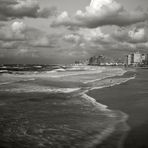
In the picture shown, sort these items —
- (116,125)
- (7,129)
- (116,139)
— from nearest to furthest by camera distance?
(116,139)
(7,129)
(116,125)

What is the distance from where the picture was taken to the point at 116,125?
7.97 meters

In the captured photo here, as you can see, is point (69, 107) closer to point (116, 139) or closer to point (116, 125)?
point (116, 125)

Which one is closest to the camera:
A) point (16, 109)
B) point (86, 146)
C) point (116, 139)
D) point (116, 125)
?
point (86, 146)

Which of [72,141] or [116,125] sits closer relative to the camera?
[72,141]

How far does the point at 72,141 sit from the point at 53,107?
16.1 feet

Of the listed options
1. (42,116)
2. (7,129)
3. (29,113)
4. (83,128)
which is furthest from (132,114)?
(7,129)

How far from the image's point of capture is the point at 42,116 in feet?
30.5

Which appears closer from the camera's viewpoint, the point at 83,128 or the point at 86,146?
the point at 86,146

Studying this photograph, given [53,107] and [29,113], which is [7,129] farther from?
[53,107]

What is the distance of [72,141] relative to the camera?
21.1ft

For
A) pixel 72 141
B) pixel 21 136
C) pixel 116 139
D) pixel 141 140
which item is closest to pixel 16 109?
pixel 21 136

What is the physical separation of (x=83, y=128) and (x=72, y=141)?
4.12ft

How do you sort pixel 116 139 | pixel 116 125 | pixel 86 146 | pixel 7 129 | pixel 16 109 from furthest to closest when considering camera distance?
pixel 16 109 < pixel 116 125 < pixel 7 129 < pixel 116 139 < pixel 86 146

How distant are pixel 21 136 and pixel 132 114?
5213 mm
